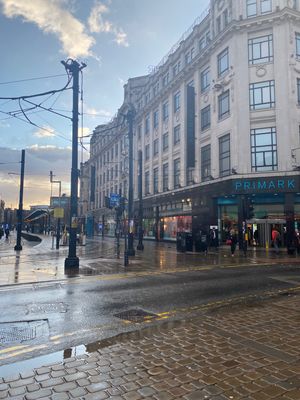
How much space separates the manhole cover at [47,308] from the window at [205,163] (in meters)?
26.3

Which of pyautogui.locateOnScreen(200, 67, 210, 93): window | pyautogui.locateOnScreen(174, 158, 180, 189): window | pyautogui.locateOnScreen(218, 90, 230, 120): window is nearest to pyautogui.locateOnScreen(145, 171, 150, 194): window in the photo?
pyautogui.locateOnScreen(174, 158, 180, 189): window

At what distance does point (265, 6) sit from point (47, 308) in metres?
31.1

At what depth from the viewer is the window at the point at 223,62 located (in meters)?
31.2

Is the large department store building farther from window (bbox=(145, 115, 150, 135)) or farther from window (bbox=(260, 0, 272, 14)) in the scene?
window (bbox=(145, 115, 150, 135))

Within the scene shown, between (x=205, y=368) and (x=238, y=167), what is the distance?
2541 cm

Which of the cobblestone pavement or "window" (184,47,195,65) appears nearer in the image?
the cobblestone pavement

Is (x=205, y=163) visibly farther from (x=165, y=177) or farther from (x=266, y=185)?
(x=165, y=177)

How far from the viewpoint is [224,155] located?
30.9 meters

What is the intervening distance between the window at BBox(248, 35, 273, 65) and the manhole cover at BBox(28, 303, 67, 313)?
91.8 feet

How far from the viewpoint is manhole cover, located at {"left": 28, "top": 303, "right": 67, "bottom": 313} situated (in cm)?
763

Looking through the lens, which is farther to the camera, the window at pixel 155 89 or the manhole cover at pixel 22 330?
the window at pixel 155 89

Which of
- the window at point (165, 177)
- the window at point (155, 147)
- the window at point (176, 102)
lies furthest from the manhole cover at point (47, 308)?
the window at point (155, 147)

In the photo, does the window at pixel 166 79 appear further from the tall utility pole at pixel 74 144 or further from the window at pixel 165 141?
the tall utility pole at pixel 74 144

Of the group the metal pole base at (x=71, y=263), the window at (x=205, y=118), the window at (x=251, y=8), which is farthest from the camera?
the window at (x=205, y=118)
